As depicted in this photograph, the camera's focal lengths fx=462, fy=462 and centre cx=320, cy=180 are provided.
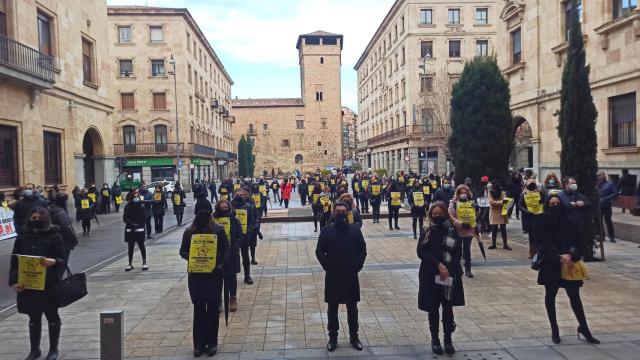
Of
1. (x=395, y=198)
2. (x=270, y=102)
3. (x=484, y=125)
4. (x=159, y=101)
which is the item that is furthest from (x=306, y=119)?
(x=484, y=125)

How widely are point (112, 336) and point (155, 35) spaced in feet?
143

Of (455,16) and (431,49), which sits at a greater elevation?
(455,16)

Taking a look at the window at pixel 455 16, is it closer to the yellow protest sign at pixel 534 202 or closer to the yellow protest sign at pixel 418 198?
the yellow protest sign at pixel 418 198

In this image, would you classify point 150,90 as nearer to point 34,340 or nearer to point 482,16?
point 482,16

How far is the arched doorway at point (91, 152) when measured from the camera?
2391 centimetres

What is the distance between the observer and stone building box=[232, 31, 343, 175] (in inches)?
2997

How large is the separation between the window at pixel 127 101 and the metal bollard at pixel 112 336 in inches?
1676

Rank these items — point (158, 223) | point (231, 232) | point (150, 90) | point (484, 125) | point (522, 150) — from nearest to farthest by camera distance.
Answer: point (231, 232)
point (484, 125)
point (158, 223)
point (522, 150)
point (150, 90)

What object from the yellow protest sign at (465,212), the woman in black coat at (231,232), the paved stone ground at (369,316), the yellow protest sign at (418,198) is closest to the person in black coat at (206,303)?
the paved stone ground at (369,316)

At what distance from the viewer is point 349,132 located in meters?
153

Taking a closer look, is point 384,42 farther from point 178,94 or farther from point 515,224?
point 515,224

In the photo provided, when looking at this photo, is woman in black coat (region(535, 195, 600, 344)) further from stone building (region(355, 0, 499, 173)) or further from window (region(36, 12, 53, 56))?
stone building (region(355, 0, 499, 173))

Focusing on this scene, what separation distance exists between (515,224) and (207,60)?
Answer: 1884 inches

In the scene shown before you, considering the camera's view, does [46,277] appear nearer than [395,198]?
Yes
